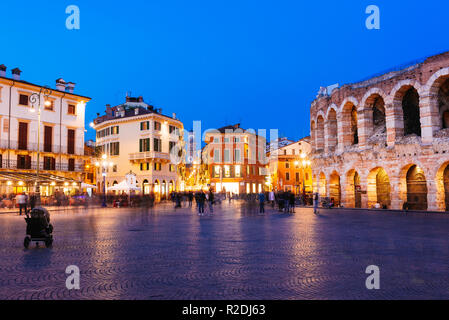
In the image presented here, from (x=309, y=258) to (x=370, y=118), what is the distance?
26651 mm

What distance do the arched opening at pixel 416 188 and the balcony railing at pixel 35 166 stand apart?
118 ft

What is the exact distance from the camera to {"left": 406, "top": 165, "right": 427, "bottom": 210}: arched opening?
2730 centimetres

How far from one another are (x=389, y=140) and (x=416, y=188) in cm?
428

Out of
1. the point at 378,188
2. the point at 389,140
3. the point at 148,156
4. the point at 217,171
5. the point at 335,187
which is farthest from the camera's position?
the point at 217,171

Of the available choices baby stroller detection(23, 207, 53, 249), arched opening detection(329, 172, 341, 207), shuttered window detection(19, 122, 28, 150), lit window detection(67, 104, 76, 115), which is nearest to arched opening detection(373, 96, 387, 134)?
arched opening detection(329, 172, 341, 207)

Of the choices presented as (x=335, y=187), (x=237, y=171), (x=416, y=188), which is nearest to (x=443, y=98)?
(x=416, y=188)

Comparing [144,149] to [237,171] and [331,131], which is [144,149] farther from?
[331,131]

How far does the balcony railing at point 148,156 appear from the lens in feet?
178

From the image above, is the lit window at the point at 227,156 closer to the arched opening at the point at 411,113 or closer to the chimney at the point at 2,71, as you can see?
the chimney at the point at 2,71

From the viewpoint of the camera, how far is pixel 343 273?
660cm

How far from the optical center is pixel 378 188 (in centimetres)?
3139

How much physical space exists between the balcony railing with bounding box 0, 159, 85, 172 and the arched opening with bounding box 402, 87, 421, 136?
36.0 m

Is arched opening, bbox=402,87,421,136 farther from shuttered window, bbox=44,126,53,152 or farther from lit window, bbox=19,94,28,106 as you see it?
lit window, bbox=19,94,28,106
